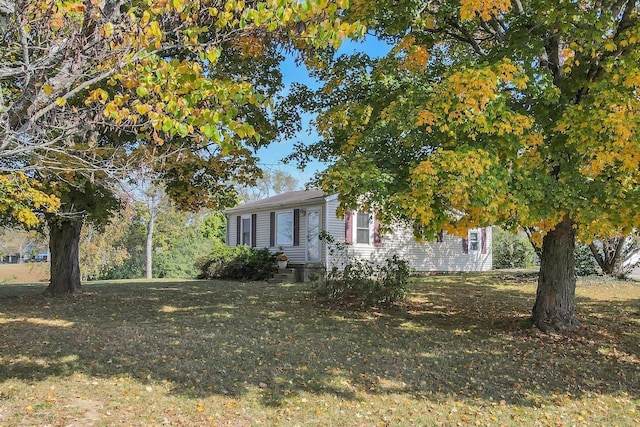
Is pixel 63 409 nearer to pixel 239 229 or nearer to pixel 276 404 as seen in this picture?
pixel 276 404

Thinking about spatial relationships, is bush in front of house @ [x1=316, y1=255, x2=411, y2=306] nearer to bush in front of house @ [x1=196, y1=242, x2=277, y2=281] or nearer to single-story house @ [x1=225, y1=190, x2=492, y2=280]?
single-story house @ [x1=225, y1=190, x2=492, y2=280]

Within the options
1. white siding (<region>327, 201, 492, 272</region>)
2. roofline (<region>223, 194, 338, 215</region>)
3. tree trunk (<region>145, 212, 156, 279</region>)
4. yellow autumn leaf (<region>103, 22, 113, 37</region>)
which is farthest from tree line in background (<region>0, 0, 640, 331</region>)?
tree trunk (<region>145, 212, 156, 279</region>)

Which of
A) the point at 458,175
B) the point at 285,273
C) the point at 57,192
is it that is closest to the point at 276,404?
the point at 458,175

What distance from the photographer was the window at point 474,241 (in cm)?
2183

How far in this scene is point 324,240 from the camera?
17.0 meters

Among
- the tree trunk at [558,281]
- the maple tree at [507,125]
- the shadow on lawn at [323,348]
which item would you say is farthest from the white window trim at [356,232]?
the maple tree at [507,125]

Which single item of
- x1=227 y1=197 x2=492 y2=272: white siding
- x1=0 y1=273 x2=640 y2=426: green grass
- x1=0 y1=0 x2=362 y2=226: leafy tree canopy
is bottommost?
x1=0 y1=273 x2=640 y2=426: green grass

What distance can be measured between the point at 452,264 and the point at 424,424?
17154 millimetres

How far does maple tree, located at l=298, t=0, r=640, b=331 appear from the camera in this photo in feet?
20.5

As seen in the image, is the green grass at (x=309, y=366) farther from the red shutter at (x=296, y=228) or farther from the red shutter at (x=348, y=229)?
the red shutter at (x=296, y=228)

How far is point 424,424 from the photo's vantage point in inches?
183

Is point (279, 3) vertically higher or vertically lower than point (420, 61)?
lower

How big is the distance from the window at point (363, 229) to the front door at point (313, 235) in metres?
1.50

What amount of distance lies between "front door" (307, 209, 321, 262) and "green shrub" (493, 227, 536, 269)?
34.7ft
